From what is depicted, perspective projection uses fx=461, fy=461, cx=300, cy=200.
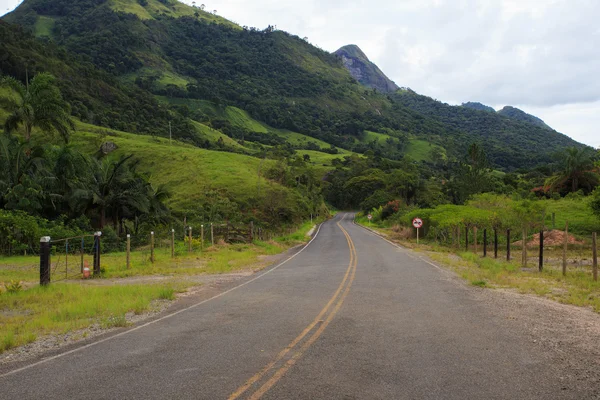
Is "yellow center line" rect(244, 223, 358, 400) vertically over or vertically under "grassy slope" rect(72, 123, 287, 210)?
under

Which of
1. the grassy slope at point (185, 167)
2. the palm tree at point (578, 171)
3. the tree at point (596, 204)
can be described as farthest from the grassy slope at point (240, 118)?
the tree at point (596, 204)

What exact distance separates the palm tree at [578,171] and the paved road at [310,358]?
168 ft

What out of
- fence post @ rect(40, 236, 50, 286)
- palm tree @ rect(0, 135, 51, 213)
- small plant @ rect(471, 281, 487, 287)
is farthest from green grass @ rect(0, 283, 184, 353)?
palm tree @ rect(0, 135, 51, 213)

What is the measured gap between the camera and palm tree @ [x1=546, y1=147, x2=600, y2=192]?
175 feet

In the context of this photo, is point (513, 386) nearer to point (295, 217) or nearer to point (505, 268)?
point (505, 268)

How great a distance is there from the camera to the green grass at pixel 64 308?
898cm

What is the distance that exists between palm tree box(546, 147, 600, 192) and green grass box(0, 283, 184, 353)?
5343cm

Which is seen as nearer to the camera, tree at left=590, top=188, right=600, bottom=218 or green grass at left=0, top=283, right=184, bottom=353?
green grass at left=0, top=283, right=184, bottom=353

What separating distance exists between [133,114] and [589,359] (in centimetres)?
11188

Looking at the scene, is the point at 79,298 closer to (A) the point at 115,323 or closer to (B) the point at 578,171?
(A) the point at 115,323

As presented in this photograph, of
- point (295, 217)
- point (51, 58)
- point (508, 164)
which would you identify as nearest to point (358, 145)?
point (508, 164)

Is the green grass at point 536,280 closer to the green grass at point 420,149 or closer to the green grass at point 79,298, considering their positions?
the green grass at point 79,298

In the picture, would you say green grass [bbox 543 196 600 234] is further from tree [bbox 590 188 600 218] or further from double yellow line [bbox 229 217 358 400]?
double yellow line [bbox 229 217 358 400]

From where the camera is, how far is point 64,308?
1077 centimetres
